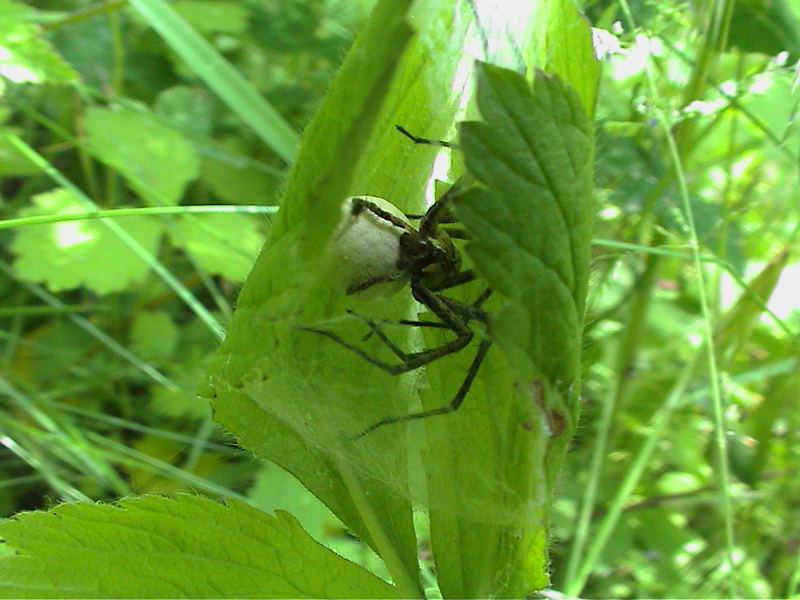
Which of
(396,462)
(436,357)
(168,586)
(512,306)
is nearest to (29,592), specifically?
(168,586)

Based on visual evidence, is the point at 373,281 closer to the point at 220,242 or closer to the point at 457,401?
the point at 457,401

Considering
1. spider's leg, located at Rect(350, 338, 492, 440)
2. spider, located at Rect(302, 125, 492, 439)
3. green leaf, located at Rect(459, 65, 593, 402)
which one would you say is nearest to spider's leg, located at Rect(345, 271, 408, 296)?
spider, located at Rect(302, 125, 492, 439)

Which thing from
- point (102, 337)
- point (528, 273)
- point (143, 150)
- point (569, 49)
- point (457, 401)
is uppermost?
point (569, 49)

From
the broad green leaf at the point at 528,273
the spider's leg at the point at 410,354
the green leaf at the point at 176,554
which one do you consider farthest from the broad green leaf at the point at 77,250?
the broad green leaf at the point at 528,273

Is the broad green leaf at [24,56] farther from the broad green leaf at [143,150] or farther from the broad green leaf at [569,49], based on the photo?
the broad green leaf at [569,49]

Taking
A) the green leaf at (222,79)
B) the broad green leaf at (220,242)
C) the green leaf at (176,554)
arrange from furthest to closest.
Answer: the broad green leaf at (220,242), the green leaf at (222,79), the green leaf at (176,554)

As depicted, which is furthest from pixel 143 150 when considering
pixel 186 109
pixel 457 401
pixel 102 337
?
pixel 457 401
